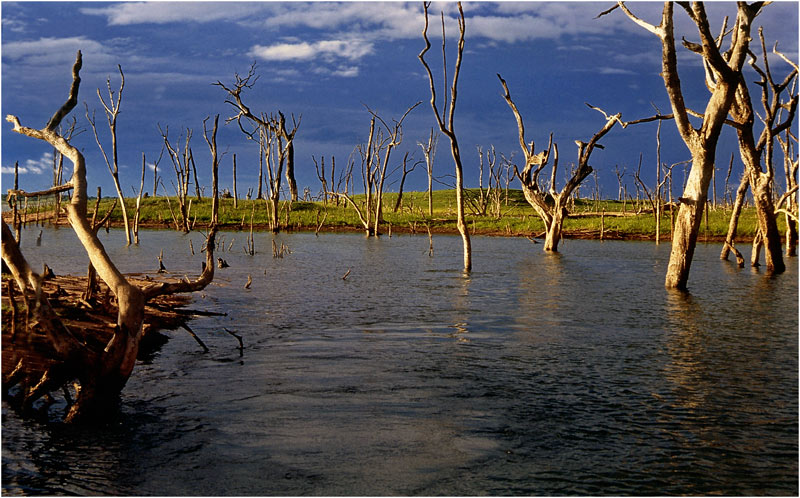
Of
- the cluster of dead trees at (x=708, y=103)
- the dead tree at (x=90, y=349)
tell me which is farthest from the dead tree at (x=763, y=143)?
the dead tree at (x=90, y=349)

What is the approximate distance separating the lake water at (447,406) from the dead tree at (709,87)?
94.0 inches

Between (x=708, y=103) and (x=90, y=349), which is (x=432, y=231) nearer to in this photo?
(x=708, y=103)

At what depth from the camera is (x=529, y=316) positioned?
17.7m

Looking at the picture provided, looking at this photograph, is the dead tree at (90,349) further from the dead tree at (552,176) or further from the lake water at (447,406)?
the dead tree at (552,176)

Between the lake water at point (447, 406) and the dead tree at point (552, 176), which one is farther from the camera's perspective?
the dead tree at point (552, 176)

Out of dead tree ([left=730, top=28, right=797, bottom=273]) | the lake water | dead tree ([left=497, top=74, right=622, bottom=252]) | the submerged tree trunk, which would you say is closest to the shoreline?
dead tree ([left=497, top=74, right=622, bottom=252])

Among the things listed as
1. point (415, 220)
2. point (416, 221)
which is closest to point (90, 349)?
point (416, 221)

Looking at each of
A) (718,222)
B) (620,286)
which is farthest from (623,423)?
(718,222)

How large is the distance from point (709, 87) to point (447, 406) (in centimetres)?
1427

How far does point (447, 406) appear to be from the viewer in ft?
31.9

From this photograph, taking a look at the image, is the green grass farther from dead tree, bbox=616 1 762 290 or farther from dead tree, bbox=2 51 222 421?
dead tree, bbox=2 51 222 421

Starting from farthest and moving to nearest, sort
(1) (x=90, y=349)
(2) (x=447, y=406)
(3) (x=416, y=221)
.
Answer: (3) (x=416, y=221), (2) (x=447, y=406), (1) (x=90, y=349)

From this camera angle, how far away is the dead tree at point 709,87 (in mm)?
18281

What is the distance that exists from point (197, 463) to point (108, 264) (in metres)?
2.55
